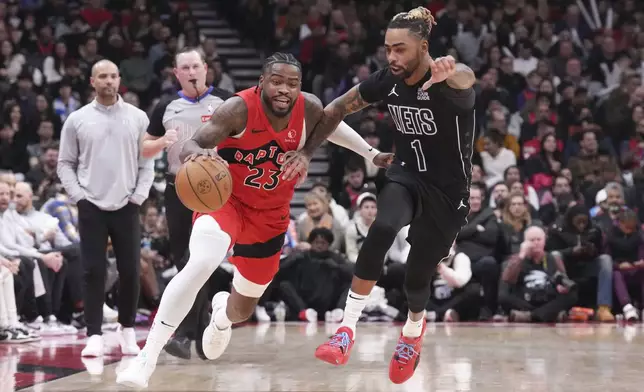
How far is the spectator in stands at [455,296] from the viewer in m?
11.1

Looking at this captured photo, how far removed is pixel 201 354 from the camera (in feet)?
24.0

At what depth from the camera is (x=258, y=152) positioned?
5.86 meters

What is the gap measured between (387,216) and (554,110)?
942 centimetres

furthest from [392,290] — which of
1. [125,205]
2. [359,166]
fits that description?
[125,205]

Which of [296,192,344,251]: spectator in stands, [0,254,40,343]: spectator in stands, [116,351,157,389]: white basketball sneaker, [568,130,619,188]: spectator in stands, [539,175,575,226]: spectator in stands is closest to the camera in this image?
[116,351,157,389]: white basketball sneaker

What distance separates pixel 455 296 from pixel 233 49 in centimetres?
797

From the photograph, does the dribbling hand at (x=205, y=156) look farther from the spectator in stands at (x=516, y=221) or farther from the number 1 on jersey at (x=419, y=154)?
the spectator in stands at (x=516, y=221)

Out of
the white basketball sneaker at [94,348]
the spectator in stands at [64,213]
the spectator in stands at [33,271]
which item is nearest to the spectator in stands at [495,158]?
the spectator in stands at [64,213]

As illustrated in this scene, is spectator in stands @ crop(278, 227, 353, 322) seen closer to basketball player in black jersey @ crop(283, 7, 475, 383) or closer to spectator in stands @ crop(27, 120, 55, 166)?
spectator in stands @ crop(27, 120, 55, 166)

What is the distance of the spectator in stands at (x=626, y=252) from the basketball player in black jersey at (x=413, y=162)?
5746 millimetres

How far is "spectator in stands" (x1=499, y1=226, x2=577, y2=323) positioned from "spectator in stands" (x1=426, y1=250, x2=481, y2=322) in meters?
0.33

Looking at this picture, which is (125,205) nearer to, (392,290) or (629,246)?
(392,290)


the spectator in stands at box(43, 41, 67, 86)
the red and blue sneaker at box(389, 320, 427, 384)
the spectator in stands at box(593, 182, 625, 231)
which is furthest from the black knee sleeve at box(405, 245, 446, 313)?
the spectator in stands at box(43, 41, 67, 86)

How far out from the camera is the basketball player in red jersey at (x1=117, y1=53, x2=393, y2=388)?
559cm
